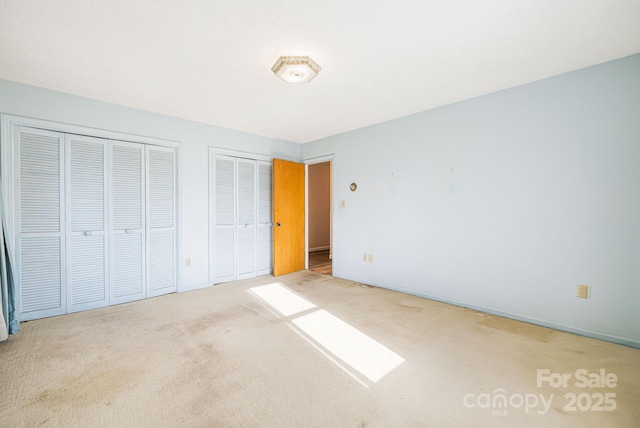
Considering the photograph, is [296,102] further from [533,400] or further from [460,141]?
[533,400]

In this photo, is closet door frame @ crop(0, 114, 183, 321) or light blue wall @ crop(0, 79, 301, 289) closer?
closet door frame @ crop(0, 114, 183, 321)

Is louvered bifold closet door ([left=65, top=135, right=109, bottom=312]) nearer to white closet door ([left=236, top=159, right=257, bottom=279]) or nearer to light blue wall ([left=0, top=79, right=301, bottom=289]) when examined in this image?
light blue wall ([left=0, top=79, right=301, bottom=289])

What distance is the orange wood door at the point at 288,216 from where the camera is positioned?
4566 millimetres

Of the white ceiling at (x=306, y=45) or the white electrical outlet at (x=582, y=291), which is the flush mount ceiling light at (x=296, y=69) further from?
the white electrical outlet at (x=582, y=291)

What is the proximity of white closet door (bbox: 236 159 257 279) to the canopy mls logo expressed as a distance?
3.49 meters

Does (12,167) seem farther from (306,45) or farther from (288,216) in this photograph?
(288,216)

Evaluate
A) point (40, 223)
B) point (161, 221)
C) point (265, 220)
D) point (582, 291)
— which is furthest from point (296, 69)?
point (582, 291)

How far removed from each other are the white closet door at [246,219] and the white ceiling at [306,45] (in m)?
1.43

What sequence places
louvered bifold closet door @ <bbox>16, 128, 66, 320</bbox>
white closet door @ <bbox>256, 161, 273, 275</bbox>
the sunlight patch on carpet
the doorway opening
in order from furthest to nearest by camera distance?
the doorway opening
white closet door @ <bbox>256, 161, 273, 275</bbox>
louvered bifold closet door @ <bbox>16, 128, 66, 320</bbox>
the sunlight patch on carpet

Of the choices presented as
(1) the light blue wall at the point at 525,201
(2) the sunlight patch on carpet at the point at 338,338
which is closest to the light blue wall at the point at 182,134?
(2) the sunlight patch on carpet at the point at 338,338

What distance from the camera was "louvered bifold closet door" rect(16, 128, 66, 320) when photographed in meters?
2.69

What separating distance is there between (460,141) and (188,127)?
3.54 meters

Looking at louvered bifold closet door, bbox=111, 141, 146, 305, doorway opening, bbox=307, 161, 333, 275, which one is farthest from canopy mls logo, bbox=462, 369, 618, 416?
doorway opening, bbox=307, 161, 333, 275

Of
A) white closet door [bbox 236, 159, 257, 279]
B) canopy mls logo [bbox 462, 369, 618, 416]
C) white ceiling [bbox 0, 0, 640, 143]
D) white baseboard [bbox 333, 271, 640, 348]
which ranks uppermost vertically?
white ceiling [bbox 0, 0, 640, 143]
